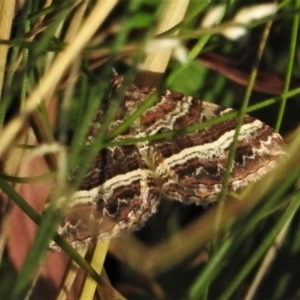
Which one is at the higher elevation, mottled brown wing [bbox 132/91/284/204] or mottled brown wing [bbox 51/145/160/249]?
mottled brown wing [bbox 132/91/284/204]

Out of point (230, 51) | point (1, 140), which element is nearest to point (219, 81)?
point (230, 51)

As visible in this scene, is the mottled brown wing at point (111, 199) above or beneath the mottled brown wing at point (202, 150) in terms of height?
beneath

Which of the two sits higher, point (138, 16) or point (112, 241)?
point (138, 16)

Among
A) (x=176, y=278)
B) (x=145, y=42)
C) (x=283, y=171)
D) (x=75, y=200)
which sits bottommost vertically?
(x=176, y=278)

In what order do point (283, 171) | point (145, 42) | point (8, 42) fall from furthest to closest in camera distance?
point (283, 171)
point (8, 42)
point (145, 42)

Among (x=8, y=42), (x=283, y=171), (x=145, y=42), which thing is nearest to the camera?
Answer: (x=145, y=42)

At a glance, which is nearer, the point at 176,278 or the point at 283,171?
the point at 283,171

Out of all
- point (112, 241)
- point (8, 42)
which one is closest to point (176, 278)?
point (112, 241)

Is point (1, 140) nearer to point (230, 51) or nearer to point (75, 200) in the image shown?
point (75, 200)
